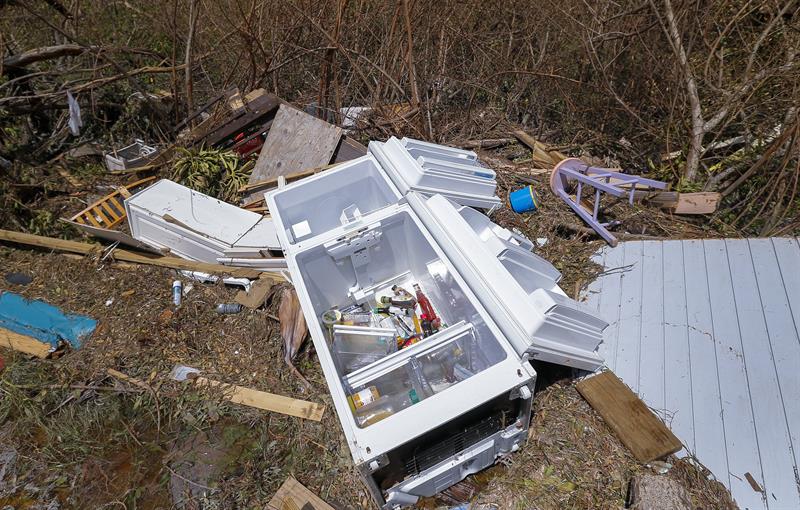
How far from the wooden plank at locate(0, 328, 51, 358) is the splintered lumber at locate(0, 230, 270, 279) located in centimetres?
93

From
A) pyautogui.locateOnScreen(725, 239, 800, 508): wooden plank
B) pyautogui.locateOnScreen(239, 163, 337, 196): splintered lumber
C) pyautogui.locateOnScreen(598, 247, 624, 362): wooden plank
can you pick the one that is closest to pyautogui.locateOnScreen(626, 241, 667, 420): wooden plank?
pyautogui.locateOnScreen(598, 247, 624, 362): wooden plank

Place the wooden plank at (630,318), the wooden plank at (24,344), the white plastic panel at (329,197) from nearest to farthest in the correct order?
the wooden plank at (630,318)
the white plastic panel at (329,197)
the wooden plank at (24,344)

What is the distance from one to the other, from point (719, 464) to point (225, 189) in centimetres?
488

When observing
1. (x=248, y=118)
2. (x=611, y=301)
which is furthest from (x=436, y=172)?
(x=248, y=118)

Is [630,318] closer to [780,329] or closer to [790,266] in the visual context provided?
[780,329]

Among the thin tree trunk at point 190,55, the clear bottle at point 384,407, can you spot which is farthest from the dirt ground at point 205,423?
the thin tree trunk at point 190,55

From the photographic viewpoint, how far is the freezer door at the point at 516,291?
7.01 feet

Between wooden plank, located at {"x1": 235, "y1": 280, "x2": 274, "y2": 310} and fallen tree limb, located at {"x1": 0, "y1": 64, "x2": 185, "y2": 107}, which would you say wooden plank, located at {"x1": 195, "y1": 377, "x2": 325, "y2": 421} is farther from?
fallen tree limb, located at {"x1": 0, "y1": 64, "x2": 185, "y2": 107}

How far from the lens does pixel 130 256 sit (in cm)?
426

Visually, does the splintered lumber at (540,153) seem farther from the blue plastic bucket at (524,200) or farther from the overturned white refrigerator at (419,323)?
the overturned white refrigerator at (419,323)

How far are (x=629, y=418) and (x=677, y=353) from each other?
0.50 metres

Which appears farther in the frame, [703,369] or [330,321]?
[330,321]

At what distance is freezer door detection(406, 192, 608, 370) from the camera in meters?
2.14

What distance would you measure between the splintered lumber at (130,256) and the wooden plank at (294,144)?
125 centimetres
